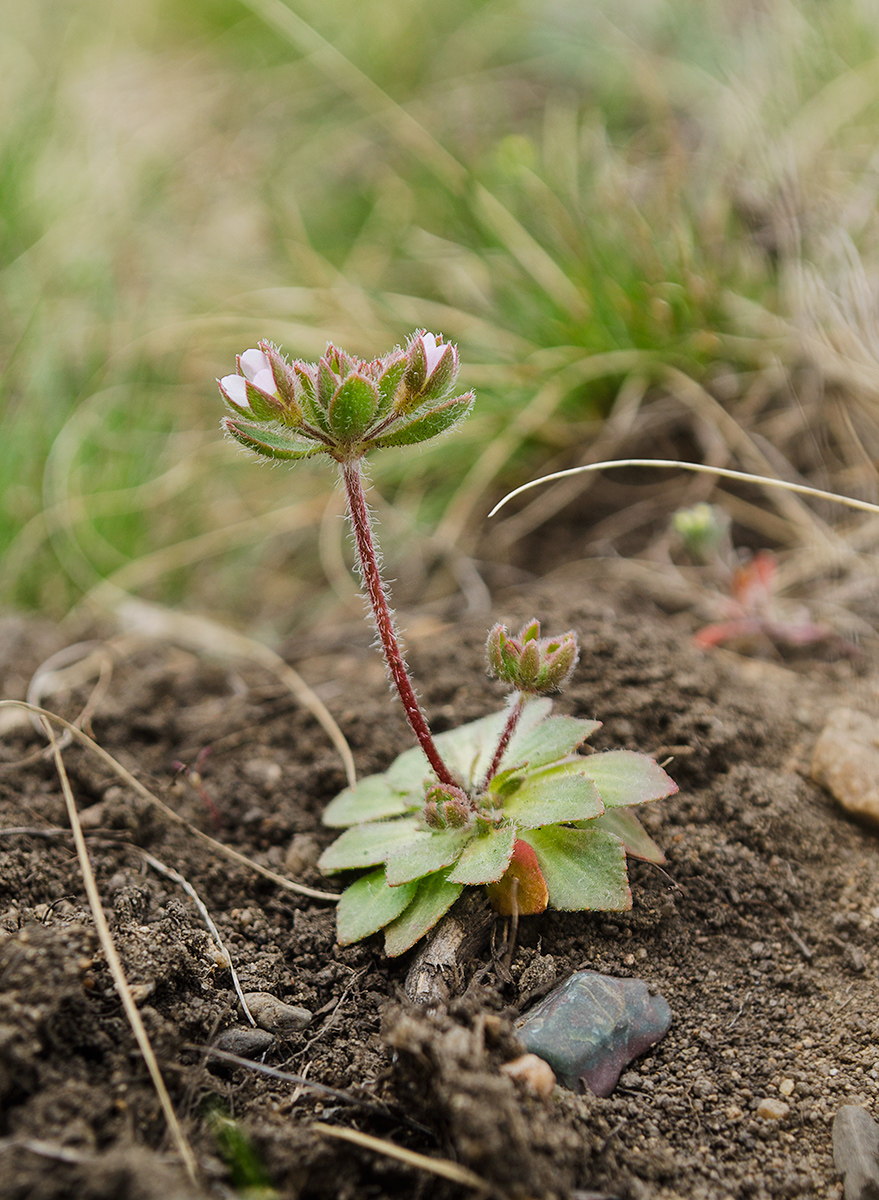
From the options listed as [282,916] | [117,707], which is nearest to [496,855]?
[282,916]

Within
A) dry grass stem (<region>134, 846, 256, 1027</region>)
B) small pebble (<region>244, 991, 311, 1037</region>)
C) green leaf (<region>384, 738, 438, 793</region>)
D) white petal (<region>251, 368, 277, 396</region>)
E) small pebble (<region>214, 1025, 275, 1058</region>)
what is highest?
white petal (<region>251, 368, 277, 396</region>)

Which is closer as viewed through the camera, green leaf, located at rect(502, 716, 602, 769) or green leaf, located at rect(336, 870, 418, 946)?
green leaf, located at rect(336, 870, 418, 946)

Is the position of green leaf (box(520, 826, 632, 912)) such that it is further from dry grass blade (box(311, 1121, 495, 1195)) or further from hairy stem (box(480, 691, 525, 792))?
dry grass blade (box(311, 1121, 495, 1195))

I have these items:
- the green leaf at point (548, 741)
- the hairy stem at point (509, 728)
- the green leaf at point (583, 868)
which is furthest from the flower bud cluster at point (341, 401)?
the green leaf at point (583, 868)

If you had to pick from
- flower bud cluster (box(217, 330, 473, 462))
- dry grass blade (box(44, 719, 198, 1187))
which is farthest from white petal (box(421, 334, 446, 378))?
dry grass blade (box(44, 719, 198, 1187))

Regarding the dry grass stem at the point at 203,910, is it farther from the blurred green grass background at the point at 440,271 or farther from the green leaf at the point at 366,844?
the blurred green grass background at the point at 440,271

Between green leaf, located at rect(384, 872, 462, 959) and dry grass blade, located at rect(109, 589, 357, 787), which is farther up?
green leaf, located at rect(384, 872, 462, 959)

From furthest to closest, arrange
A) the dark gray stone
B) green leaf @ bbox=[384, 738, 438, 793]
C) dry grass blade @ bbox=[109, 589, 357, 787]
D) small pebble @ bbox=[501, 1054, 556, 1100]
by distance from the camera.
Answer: dry grass blade @ bbox=[109, 589, 357, 787] → green leaf @ bbox=[384, 738, 438, 793] → the dark gray stone → small pebble @ bbox=[501, 1054, 556, 1100]
